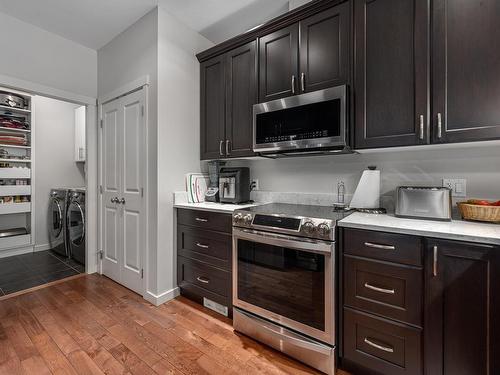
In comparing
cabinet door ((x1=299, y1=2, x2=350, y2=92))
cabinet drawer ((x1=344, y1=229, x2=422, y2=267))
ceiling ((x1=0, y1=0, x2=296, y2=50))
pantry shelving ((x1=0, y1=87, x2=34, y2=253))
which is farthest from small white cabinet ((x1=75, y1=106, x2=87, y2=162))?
cabinet drawer ((x1=344, y1=229, x2=422, y2=267))

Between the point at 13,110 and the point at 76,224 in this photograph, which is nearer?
the point at 76,224

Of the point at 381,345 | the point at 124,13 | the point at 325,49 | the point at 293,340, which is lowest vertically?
the point at 293,340

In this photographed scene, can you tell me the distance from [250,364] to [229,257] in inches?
29.2

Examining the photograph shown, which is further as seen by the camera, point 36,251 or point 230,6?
point 36,251

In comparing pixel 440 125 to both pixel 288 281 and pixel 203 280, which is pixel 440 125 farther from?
pixel 203 280

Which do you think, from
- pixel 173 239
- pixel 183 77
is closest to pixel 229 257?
pixel 173 239

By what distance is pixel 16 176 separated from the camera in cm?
361

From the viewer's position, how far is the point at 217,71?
252cm

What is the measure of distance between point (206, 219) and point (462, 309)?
1.76 m

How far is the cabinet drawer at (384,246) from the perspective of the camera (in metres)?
1.27

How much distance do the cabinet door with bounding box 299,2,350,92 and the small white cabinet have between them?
155 inches

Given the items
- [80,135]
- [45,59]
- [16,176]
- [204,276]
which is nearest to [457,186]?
[204,276]

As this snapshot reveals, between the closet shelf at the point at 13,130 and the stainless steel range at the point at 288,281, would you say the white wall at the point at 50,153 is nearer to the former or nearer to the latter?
Answer: the closet shelf at the point at 13,130

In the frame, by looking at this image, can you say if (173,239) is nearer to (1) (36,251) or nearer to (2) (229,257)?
(2) (229,257)
